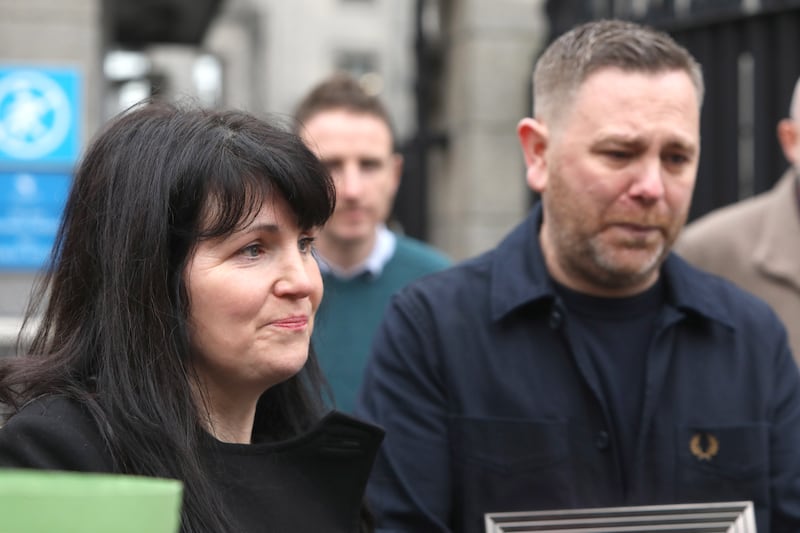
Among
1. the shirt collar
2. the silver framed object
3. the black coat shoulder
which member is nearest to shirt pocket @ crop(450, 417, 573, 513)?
the silver framed object

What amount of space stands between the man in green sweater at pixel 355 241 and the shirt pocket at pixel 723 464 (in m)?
1.50

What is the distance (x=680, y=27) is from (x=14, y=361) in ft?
11.4

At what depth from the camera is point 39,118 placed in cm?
629

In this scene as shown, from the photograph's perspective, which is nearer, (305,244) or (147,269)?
(147,269)

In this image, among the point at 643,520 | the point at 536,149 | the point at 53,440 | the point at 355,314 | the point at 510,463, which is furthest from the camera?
the point at 355,314

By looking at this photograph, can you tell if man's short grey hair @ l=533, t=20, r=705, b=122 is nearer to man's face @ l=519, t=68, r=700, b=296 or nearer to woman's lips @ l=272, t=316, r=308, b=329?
man's face @ l=519, t=68, r=700, b=296

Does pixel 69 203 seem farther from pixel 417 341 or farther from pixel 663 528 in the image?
pixel 663 528

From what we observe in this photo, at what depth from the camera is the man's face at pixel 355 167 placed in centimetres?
441

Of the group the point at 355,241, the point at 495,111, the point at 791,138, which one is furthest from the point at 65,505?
the point at 495,111

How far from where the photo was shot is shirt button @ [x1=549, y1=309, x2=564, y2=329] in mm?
2877

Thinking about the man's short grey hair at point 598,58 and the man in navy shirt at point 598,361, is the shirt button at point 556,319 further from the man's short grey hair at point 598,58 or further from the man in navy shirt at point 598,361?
the man's short grey hair at point 598,58

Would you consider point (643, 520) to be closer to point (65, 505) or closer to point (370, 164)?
point (65, 505)

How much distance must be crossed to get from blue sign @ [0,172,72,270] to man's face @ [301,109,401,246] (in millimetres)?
2232

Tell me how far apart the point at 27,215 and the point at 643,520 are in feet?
15.2
